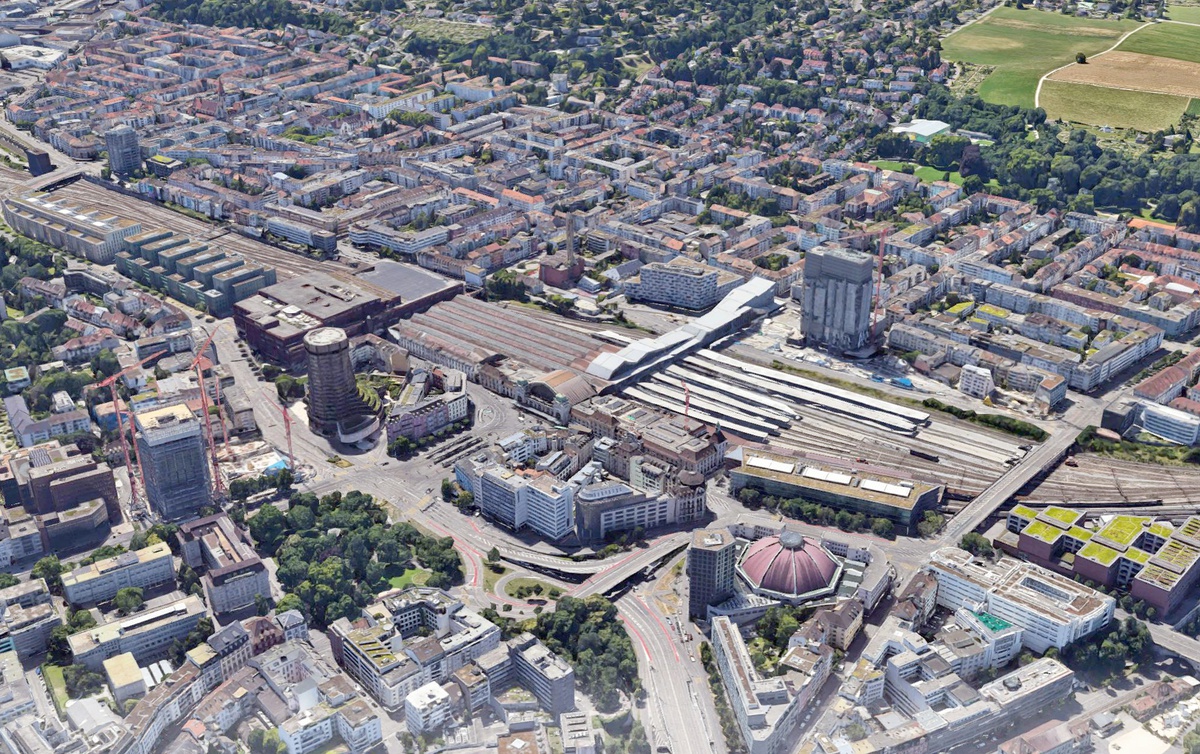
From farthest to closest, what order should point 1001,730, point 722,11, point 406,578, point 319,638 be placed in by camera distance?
1. point 722,11
2. point 406,578
3. point 319,638
4. point 1001,730

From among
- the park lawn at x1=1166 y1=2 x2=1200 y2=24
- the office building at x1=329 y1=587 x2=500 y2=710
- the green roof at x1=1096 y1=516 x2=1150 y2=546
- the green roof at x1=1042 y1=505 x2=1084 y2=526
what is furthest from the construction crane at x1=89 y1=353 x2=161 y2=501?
the park lawn at x1=1166 y1=2 x2=1200 y2=24

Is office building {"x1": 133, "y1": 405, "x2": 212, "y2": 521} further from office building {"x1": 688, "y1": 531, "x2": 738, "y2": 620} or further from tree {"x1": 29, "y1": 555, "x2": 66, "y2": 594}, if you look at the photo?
office building {"x1": 688, "y1": 531, "x2": 738, "y2": 620}

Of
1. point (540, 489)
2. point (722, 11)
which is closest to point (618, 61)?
point (722, 11)

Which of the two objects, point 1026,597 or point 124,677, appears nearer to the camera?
point 124,677

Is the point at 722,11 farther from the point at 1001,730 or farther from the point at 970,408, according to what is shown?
the point at 1001,730

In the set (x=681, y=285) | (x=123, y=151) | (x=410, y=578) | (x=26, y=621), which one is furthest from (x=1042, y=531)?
(x=123, y=151)

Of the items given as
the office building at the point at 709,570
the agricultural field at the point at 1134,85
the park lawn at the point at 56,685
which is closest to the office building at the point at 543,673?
the office building at the point at 709,570

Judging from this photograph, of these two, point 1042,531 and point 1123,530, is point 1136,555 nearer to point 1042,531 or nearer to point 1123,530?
point 1123,530
